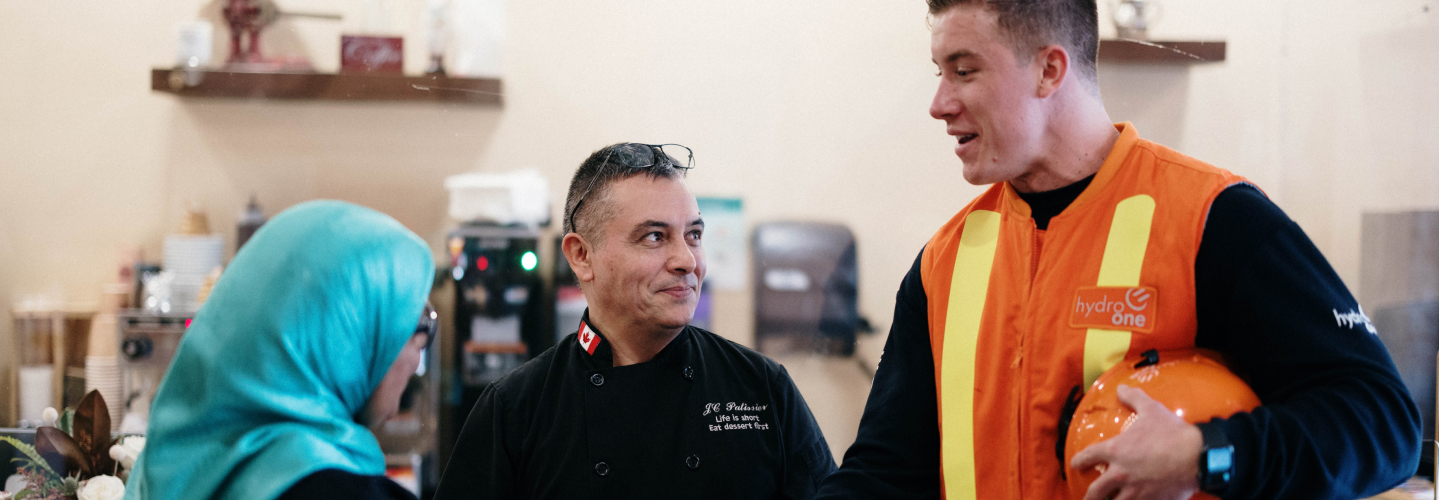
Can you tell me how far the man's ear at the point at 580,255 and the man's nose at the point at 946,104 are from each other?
662mm

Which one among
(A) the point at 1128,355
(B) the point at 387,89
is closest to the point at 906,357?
(A) the point at 1128,355

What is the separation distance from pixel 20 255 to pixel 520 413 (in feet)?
11.9

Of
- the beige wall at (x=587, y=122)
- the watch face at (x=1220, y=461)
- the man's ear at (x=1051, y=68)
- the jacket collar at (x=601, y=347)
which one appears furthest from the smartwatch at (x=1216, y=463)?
the beige wall at (x=587, y=122)

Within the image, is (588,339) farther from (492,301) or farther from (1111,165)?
(492,301)

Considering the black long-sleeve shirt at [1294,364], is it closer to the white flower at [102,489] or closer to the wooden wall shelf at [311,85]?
the white flower at [102,489]

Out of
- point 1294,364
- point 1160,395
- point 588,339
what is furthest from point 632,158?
point 1294,364

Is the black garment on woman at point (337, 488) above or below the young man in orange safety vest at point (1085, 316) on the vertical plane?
below

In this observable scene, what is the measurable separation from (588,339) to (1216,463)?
986 mm

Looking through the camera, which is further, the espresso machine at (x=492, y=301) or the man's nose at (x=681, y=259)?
the espresso machine at (x=492, y=301)

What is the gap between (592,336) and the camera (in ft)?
5.15

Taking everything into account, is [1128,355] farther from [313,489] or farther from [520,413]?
[313,489]

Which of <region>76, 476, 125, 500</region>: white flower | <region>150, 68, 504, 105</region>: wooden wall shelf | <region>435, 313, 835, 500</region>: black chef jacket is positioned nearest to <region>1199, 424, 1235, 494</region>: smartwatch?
<region>435, 313, 835, 500</region>: black chef jacket

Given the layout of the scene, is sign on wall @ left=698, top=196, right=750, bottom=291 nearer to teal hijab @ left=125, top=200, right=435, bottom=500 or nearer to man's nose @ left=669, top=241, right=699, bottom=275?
man's nose @ left=669, top=241, right=699, bottom=275

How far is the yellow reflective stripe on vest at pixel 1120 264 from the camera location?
1121 mm
